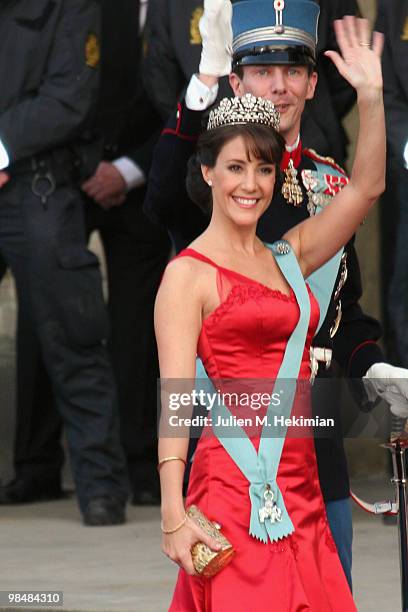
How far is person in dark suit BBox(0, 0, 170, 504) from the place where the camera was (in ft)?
24.1

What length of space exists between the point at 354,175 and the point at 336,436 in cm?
63

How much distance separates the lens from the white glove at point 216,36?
169 inches

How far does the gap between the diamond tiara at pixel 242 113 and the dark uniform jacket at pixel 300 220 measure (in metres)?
0.28

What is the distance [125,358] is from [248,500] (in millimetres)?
3671

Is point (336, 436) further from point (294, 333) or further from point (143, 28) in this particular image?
point (143, 28)

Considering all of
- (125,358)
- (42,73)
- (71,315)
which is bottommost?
(125,358)

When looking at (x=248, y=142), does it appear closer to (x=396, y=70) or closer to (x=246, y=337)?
(x=246, y=337)

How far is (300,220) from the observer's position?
173 inches

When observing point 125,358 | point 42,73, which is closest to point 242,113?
point 42,73

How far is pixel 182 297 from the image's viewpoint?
153 inches

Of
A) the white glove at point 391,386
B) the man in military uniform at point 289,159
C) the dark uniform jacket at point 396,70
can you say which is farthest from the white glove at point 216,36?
the dark uniform jacket at point 396,70

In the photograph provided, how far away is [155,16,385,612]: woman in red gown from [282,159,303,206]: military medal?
8.2 inches

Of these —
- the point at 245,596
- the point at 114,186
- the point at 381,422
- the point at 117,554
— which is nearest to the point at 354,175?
the point at 381,422

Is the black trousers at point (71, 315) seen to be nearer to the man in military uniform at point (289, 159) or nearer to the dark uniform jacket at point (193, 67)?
the dark uniform jacket at point (193, 67)
